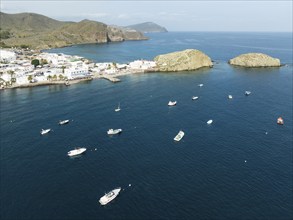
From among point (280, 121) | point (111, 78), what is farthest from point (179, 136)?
point (111, 78)

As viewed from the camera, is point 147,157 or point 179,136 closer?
point 147,157

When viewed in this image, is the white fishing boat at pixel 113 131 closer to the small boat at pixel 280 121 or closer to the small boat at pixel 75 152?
the small boat at pixel 75 152

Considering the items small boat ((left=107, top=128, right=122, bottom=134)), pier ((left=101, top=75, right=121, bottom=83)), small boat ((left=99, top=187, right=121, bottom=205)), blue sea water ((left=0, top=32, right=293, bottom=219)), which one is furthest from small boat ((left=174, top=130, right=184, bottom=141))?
pier ((left=101, top=75, right=121, bottom=83))

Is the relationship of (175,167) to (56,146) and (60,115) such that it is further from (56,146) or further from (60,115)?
(60,115)

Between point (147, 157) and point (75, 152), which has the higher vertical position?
point (75, 152)

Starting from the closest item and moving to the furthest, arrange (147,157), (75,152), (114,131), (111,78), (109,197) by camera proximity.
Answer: (109,197) → (147,157) → (75,152) → (114,131) → (111,78)

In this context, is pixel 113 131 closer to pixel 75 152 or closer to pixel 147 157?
pixel 75 152

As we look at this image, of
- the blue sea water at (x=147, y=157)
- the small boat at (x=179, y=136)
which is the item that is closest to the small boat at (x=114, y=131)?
the blue sea water at (x=147, y=157)
